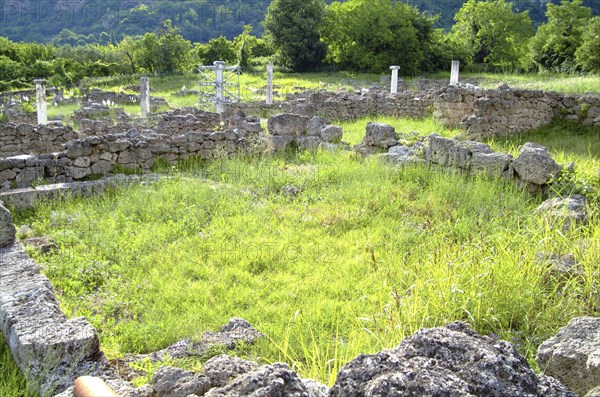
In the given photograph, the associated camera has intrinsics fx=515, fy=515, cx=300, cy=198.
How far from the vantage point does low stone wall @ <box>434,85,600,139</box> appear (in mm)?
15093

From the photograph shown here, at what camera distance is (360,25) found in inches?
1955

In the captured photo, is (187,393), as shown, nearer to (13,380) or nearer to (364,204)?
(13,380)

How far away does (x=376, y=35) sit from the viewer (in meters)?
48.0

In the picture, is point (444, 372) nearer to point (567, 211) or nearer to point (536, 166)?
point (567, 211)

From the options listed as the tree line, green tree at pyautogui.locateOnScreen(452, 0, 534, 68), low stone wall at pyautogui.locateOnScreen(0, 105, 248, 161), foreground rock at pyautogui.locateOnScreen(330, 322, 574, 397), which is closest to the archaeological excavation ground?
foreground rock at pyautogui.locateOnScreen(330, 322, 574, 397)

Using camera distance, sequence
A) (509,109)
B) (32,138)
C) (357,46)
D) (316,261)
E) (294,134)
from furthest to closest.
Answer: (357,46) → (509,109) → (32,138) → (294,134) → (316,261)

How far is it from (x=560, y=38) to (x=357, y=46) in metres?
17.4

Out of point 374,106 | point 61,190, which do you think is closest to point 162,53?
point 374,106

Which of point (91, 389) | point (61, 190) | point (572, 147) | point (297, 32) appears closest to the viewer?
point (91, 389)

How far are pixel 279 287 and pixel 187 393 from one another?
2.58 meters

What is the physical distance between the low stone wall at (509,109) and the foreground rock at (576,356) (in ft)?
40.3

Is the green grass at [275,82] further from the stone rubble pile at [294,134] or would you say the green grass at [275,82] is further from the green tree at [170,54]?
the stone rubble pile at [294,134]

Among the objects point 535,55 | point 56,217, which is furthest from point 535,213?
point 535,55

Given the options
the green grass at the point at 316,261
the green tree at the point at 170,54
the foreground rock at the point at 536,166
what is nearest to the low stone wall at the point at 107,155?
the green grass at the point at 316,261
